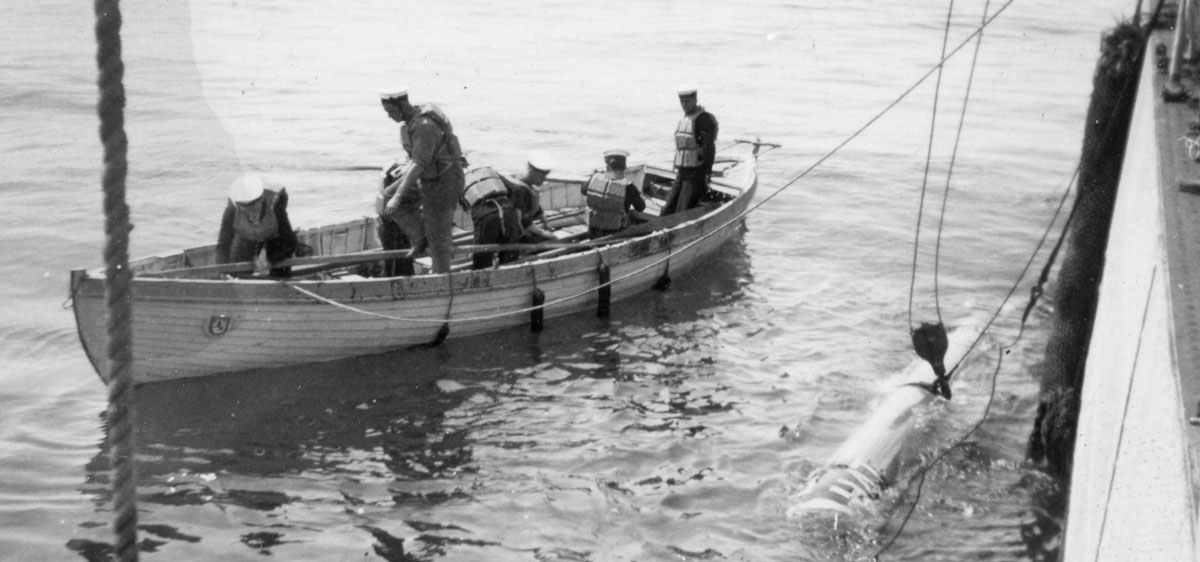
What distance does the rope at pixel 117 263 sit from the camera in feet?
6.10

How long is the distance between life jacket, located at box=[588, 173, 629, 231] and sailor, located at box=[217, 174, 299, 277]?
378 centimetres

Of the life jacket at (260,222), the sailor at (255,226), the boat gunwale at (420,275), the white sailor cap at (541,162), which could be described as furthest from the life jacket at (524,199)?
the life jacket at (260,222)

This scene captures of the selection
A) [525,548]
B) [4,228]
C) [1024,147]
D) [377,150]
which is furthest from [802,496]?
[1024,147]

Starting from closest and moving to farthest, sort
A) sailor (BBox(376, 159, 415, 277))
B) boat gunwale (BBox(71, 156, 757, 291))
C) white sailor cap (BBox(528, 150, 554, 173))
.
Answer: boat gunwale (BBox(71, 156, 757, 291)) → sailor (BBox(376, 159, 415, 277)) → white sailor cap (BBox(528, 150, 554, 173))

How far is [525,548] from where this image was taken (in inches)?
327

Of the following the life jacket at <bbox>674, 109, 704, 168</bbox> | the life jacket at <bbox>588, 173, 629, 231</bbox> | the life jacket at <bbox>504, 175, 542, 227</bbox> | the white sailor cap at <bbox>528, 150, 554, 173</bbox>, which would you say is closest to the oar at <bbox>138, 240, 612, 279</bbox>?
the life jacket at <bbox>504, 175, 542, 227</bbox>

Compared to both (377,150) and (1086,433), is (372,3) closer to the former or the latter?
(377,150)

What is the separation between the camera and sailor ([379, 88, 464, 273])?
10.5 metres

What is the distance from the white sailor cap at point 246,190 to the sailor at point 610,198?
435 centimetres

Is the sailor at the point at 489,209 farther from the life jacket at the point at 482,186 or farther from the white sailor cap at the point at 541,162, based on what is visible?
the white sailor cap at the point at 541,162

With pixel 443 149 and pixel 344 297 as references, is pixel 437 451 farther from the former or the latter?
pixel 443 149

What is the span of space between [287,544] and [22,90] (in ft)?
69.7

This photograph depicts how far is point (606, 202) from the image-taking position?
1312 centimetres

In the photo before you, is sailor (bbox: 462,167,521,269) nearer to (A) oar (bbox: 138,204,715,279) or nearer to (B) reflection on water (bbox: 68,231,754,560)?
(A) oar (bbox: 138,204,715,279)
